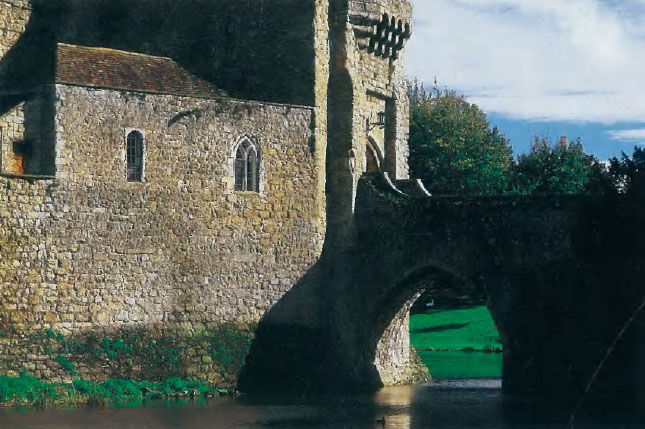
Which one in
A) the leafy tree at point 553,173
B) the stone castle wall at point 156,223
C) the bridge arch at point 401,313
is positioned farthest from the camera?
the leafy tree at point 553,173

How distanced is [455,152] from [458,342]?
21.3 metres

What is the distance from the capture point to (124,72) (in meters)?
52.2

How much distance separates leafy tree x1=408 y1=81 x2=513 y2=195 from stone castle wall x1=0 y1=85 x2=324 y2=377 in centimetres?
4002

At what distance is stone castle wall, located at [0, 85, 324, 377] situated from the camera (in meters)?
48.7

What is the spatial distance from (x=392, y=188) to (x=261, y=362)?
7.72m

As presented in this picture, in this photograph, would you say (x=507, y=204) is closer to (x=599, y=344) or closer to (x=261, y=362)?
(x=599, y=344)

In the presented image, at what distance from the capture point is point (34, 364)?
48.2 m

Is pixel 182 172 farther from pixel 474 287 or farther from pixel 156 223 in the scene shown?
pixel 474 287

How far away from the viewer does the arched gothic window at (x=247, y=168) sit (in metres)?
53.7

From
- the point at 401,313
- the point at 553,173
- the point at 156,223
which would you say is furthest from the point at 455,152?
the point at 156,223

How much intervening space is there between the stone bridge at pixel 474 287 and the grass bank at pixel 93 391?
239 centimetres

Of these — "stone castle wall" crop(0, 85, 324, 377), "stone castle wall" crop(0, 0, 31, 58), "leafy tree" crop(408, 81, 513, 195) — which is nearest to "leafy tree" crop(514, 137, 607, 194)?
"leafy tree" crop(408, 81, 513, 195)

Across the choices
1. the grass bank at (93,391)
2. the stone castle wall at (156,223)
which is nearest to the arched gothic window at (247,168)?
the stone castle wall at (156,223)

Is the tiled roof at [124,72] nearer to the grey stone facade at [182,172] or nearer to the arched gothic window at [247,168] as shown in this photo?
the grey stone facade at [182,172]
